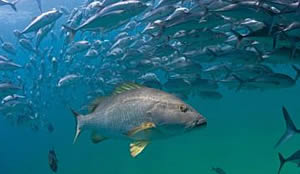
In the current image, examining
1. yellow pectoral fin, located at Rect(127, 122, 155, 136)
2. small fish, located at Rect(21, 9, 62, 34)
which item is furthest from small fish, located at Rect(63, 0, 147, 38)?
yellow pectoral fin, located at Rect(127, 122, 155, 136)

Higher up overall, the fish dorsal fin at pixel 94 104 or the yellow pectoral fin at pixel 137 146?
the fish dorsal fin at pixel 94 104

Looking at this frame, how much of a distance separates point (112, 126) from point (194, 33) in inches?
193

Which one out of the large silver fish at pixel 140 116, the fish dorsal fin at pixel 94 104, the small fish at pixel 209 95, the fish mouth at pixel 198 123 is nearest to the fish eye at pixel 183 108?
the large silver fish at pixel 140 116

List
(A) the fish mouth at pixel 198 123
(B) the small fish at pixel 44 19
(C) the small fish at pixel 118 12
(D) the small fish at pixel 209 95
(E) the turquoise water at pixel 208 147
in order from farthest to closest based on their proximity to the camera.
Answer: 1. (E) the turquoise water at pixel 208 147
2. (D) the small fish at pixel 209 95
3. (B) the small fish at pixel 44 19
4. (C) the small fish at pixel 118 12
5. (A) the fish mouth at pixel 198 123

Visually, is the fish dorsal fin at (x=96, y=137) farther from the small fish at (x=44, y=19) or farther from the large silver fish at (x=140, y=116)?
the small fish at (x=44, y=19)

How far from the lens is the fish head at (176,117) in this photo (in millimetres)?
2883

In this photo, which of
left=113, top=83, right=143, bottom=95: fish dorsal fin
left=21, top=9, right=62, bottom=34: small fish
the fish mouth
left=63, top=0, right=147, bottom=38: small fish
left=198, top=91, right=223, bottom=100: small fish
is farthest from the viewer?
left=198, top=91, right=223, bottom=100: small fish

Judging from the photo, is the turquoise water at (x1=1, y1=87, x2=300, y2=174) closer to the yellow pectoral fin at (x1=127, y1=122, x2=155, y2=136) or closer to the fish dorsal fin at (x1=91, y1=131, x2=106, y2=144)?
the fish dorsal fin at (x1=91, y1=131, x2=106, y2=144)

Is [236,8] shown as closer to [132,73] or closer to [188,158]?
[132,73]

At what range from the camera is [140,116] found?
3.05 meters

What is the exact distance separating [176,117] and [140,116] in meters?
0.30

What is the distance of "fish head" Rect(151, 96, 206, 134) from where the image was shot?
2.88 m

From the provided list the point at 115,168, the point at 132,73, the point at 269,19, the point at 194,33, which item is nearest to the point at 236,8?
the point at 269,19

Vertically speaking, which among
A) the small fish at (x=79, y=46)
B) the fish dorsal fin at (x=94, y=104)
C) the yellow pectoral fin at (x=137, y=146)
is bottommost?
the small fish at (x=79, y=46)
